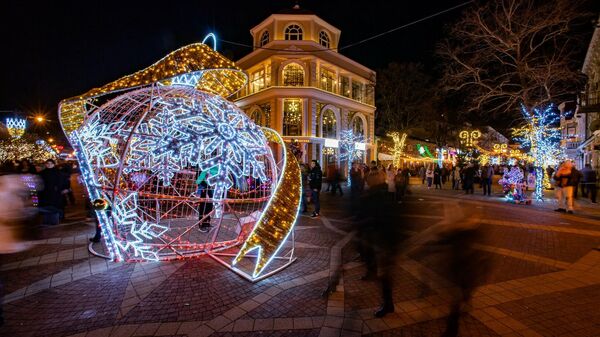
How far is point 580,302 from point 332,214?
23.5 feet

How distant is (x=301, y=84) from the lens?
29.0m

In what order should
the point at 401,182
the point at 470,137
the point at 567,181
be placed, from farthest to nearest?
the point at 470,137 < the point at 401,182 < the point at 567,181

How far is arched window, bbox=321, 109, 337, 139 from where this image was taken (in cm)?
3083

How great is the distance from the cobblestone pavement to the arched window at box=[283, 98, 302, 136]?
2268 cm

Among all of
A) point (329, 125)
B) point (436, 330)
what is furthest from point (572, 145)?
point (436, 330)

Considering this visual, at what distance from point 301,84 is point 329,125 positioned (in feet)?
16.9

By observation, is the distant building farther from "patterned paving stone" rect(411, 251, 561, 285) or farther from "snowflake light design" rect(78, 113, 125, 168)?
"snowflake light design" rect(78, 113, 125, 168)

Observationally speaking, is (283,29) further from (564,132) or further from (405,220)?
(564,132)

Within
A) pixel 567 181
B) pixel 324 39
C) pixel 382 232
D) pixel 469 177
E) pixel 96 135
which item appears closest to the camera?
pixel 382 232

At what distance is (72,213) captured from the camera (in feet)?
35.5

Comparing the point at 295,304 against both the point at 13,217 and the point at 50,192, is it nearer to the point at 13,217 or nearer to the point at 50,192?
the point at 13,217

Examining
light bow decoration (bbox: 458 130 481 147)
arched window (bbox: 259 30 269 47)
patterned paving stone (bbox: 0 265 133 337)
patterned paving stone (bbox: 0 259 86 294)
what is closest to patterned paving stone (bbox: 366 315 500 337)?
patterned paving stone (bbox: 0 265 133 337)

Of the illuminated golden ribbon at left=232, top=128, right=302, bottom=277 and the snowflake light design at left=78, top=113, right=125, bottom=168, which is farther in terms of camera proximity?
the snowflake light design at left=78, top=113, right=125, bottom=168

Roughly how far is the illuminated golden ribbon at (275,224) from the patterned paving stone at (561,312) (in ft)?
10.2
